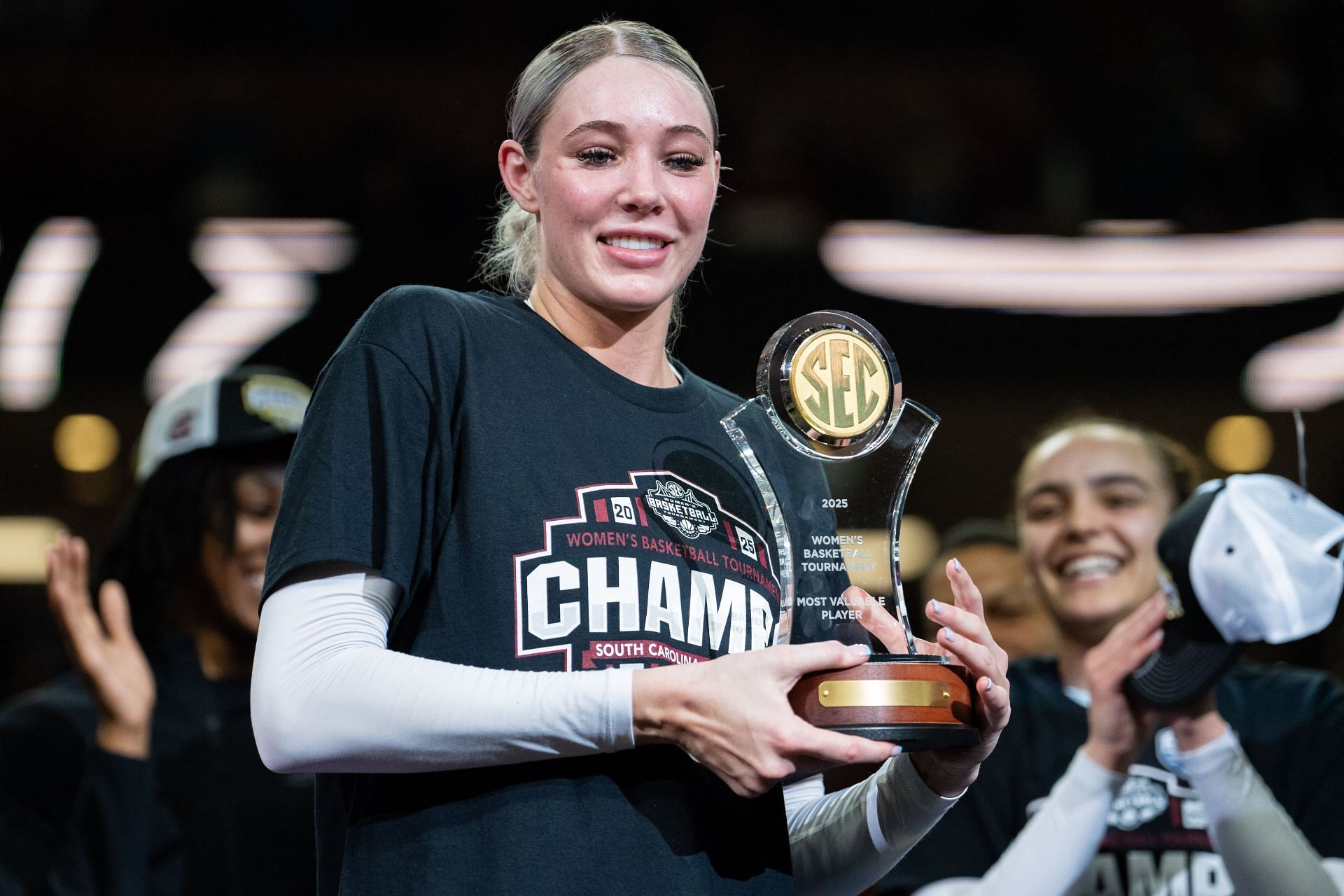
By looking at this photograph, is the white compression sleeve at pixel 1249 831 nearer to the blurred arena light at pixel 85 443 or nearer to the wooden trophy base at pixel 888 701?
the wooden trophy base at pixel 888 701

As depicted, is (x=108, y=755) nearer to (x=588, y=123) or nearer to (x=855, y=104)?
(x=588, y=123)

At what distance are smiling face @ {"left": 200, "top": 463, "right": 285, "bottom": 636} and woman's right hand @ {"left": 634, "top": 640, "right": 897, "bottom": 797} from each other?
151 cm

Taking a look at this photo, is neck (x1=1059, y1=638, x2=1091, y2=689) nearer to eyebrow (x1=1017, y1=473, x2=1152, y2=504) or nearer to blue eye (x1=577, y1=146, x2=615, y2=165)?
eyebrow (x1=1017, y1=473, x2=1152, y2=504)

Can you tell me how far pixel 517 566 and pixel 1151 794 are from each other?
56.7 inches

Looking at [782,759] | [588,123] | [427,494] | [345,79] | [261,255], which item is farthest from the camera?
[345,79]

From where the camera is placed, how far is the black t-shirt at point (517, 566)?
1023 mm

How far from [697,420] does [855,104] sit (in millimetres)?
5106

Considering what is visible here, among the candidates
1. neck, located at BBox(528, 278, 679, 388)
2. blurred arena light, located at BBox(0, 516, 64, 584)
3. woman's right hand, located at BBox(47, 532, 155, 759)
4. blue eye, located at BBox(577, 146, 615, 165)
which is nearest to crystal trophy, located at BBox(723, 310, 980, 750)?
neck, located at BBox(528, 278, 679, 388)

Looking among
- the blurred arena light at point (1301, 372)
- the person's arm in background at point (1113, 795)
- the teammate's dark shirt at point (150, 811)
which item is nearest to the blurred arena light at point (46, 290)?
the teammate's dark shirt at point (150, 811)

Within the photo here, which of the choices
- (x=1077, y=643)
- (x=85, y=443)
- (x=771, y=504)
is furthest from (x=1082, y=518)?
(x=85, y=443)

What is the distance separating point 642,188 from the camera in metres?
1.19

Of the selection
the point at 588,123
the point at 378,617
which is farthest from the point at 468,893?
the point at 588,123

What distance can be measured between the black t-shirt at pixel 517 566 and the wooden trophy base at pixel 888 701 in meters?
0.13

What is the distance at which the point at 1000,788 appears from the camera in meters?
2.16
